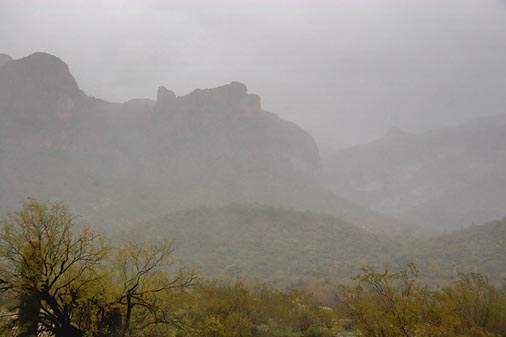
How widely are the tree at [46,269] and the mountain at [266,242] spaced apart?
2851 centimetres

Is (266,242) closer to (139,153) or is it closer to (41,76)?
(139,153)

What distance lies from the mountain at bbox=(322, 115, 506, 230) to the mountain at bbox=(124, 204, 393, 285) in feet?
194

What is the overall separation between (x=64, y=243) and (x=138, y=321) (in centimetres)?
269

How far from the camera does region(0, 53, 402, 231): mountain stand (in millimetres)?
76000

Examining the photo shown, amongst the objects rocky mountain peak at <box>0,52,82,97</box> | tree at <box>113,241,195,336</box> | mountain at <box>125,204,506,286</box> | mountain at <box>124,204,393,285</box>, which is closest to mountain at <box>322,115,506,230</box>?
mountain at <box>125,204,506,286</box>

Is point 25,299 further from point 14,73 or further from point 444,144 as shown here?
point 444,144

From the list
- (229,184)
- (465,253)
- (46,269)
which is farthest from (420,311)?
(229,184)

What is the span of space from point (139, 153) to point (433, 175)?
118 meters

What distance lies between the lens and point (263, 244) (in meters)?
51.8

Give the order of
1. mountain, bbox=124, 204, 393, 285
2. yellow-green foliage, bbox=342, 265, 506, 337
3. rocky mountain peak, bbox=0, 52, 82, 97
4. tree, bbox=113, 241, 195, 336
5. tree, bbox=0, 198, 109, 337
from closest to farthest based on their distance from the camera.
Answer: yellow-green foliage, bbox=342, 265, 506, 337, tree, bbox=0, 198, 109, 337, tree, bbox=113, 241, 195, 336, mountain, bbox=124, 204, 393, 285, rocky mountain peak, bbox=0, 52, 82, 97

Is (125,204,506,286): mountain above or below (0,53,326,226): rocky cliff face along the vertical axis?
below

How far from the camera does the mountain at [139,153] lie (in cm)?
7600

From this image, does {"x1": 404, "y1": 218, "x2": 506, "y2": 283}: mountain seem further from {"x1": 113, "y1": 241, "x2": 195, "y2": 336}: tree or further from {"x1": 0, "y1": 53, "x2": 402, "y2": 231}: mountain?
{"x1": 0, "y1": 53, "x2": 402, "y2": 231}: mountain

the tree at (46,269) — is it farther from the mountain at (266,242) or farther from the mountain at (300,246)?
the mountain at (266,242)
